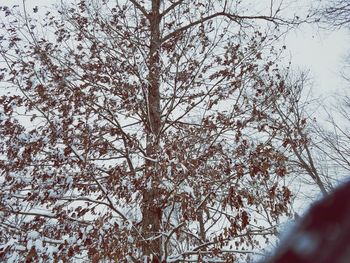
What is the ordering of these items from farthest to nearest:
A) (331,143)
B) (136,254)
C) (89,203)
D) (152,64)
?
(331,143), (152,64), (89,203), (136,254)

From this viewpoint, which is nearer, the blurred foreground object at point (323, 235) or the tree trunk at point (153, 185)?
the blurred foreground object at point (323, 235)

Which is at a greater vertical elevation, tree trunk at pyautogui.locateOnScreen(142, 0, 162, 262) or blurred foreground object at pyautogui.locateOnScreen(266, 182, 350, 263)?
tree trunk at pyautogui.locateOnScreen(142, 0, 162, 262)

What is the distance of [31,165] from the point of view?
4523 mm

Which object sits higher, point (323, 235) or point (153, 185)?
point (153, 185)

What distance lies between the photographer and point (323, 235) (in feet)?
1.19

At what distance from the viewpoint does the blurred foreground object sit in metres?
0.35

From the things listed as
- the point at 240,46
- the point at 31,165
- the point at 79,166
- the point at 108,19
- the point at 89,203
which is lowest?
the point at 89,203

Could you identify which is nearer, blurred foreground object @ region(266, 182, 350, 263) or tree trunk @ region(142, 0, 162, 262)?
blurred foreground object @ region(266, 182, 350, 263)

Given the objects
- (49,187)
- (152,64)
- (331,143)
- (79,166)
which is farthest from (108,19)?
(331,143)

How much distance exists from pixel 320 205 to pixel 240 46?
19.5ft

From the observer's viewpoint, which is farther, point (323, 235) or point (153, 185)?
point (153, 185)

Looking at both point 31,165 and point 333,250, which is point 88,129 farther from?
point 333,250

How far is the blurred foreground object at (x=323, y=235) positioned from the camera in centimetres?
35

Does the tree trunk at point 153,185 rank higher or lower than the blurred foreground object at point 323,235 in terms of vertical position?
higher
